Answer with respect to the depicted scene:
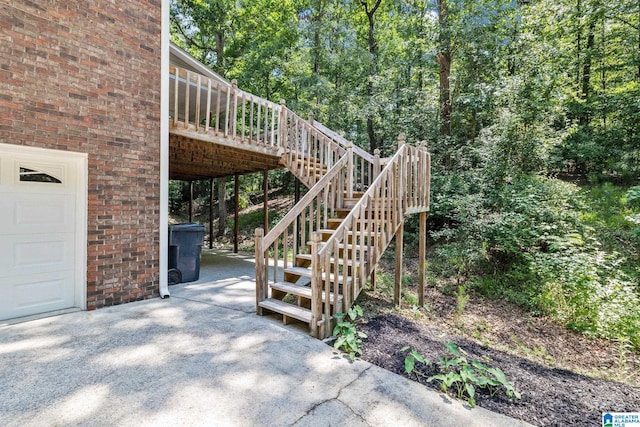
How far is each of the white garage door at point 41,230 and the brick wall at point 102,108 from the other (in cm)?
16

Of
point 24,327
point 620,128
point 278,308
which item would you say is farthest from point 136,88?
point 620,128

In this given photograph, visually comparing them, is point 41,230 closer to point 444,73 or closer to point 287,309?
point 287,309

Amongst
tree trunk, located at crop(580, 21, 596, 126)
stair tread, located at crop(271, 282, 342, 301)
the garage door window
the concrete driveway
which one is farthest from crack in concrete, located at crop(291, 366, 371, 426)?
tree trunk, located at crop(580, 21, 596, 126)

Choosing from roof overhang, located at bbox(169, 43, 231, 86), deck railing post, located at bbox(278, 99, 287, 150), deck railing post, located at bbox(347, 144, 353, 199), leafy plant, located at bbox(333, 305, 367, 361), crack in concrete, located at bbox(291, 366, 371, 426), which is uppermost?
roof overhang, located at bbox(169, 43, 231, 86)

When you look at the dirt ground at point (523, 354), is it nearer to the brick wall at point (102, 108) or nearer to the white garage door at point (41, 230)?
the brick wall at point (102, 108)

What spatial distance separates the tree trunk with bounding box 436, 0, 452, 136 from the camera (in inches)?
371

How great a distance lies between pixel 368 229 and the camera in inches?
154

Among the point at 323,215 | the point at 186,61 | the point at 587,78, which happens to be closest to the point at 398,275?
the point at 323,215

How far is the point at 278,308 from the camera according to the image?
11.6 feet

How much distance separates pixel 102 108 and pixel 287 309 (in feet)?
11.2

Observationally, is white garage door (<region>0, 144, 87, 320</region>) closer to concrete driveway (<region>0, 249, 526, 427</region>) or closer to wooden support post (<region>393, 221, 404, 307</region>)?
concrete driveway (<region>0, 249, 526, 427</region>)

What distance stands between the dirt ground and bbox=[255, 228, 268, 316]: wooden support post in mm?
1245

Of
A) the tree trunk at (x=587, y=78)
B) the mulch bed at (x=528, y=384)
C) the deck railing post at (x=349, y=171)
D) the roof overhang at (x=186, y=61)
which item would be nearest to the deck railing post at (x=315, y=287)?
the mulch bed at (x=528, y=384)

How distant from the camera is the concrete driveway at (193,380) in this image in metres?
1.91
